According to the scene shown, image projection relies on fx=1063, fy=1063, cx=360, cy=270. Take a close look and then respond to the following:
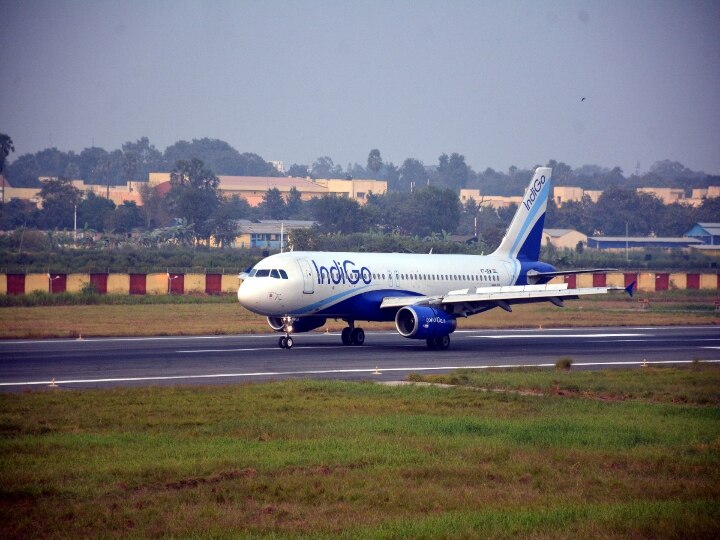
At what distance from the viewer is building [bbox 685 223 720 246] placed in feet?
458

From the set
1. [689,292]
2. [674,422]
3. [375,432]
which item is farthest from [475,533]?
[689,292]

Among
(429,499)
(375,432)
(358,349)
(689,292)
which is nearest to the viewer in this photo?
(429,499)

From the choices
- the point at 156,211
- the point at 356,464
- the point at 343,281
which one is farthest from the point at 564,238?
the point at 356,464

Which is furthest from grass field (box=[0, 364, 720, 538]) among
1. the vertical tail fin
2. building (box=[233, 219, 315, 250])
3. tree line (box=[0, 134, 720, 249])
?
building (box=[233, 219, 315, 250])

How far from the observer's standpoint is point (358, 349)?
4391 centimetres

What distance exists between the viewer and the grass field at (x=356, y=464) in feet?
48.2

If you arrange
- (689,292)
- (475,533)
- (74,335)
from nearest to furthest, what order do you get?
1. (475,533)
2. (74,335)
3. (689,292)

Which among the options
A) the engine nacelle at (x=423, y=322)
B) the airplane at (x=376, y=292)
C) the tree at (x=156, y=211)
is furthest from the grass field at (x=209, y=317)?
the tree at (x=156, y=211)

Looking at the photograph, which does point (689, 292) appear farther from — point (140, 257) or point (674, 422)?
point (674, 422)

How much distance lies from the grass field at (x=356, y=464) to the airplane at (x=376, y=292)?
14774mm

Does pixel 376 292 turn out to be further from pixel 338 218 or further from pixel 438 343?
pixel 338 218

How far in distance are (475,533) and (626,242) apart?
134 meters

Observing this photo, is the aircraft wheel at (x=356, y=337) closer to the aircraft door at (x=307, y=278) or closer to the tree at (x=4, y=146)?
the aircraft door at (x=307, y=278)

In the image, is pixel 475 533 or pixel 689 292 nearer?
pixel 475 533
